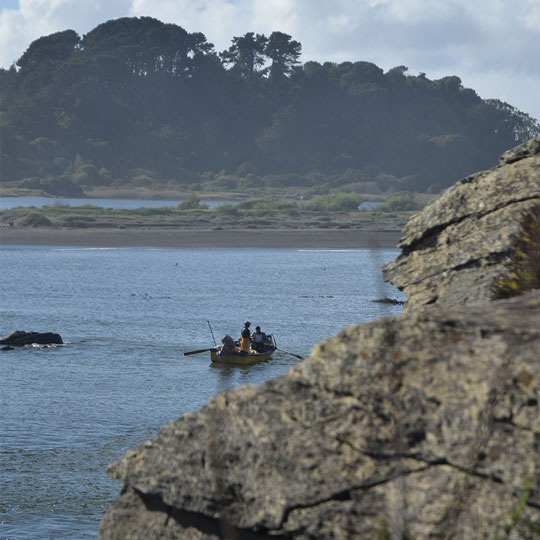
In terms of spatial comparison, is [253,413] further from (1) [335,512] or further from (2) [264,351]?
(2) [264,351]

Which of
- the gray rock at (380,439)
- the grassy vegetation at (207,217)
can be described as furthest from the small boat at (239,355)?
the grassy vegetation at (207,217)

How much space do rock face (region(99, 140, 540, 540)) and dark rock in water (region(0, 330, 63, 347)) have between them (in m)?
32.3

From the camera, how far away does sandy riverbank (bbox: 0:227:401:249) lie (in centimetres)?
9188

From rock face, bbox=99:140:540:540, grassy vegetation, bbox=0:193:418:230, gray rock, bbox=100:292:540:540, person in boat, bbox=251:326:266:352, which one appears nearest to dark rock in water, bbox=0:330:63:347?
person in boat, bbox=251:326:266:352

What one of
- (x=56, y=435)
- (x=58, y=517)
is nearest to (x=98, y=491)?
(x=58, y=517)

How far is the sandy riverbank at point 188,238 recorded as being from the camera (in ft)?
301

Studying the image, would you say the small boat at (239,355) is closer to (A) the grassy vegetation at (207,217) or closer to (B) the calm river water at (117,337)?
(B) the calm river water at (117,337)

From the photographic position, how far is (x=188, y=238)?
94.6 meters

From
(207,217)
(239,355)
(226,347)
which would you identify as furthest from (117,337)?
(207,217)

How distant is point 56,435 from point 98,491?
16.2ft

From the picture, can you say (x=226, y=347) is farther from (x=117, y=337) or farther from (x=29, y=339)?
(x=117, y=337)

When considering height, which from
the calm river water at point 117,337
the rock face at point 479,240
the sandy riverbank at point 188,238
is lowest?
the calm river water at point 117,337

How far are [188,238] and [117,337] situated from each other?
53895mm

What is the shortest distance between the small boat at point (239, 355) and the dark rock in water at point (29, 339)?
24.4ft
